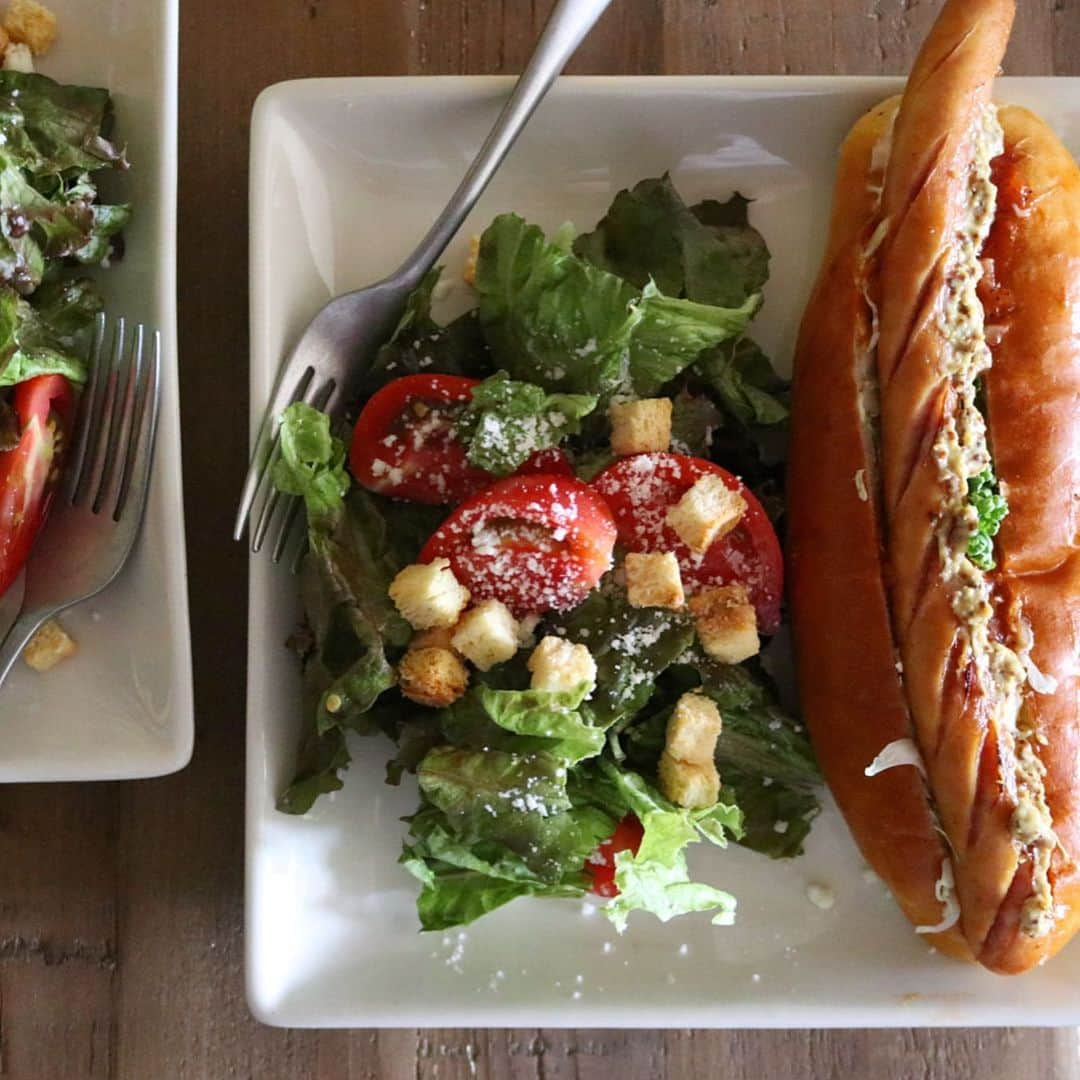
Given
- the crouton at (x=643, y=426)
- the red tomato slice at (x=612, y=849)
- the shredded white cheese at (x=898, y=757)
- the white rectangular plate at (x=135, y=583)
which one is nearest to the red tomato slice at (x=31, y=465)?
the white rectangular plate at (x=135, y=583)

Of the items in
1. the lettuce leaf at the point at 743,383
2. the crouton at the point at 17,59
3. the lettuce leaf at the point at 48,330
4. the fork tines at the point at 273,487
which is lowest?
the fork tines at the point at 273,487

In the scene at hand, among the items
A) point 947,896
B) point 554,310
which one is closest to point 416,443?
point 554,310

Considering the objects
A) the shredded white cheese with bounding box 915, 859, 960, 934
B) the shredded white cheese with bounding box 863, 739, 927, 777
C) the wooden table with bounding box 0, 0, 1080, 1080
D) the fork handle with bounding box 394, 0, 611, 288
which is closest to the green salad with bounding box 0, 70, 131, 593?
the wooden table with bounding box 0, 0, 1080, 1080

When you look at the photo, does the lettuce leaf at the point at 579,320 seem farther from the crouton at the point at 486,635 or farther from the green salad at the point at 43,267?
the green salad at the point at 43,267

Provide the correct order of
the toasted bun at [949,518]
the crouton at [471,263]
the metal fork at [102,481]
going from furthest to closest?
the crouton at [471,263], the metal fork at [102,481], the toasted bun at [949,518]

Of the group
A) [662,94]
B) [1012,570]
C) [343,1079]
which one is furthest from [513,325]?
[343,1079]
